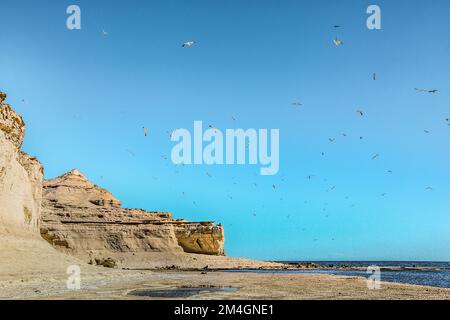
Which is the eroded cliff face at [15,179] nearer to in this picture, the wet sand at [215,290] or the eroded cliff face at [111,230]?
the wet sand at [215,290]

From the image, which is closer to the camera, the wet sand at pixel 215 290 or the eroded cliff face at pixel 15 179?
the wet sand at pixel 215 290

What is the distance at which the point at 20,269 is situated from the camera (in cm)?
3100

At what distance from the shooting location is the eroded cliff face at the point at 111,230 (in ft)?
244

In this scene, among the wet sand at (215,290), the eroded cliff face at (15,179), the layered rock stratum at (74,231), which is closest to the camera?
the wet sand at (215,290)

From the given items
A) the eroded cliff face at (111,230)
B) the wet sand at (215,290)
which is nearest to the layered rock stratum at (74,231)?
the eroded cliff face at (111,230)

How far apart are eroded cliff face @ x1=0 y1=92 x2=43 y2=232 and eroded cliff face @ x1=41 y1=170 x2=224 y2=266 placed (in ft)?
74.5

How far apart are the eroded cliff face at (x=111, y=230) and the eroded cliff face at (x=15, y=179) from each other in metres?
22.7

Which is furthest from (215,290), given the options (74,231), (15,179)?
(74,231)

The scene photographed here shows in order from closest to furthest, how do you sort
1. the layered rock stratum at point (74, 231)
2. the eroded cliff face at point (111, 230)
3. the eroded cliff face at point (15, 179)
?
the layered rock stratum at point (74, 231) < the eroded cliff face at point (15, 179) < the eroded cliff face at point (111, 230)

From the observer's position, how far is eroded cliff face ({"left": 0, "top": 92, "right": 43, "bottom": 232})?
121 ft

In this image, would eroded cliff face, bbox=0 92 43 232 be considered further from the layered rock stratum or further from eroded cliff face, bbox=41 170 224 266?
eroded cliff face, bbox=41 170 224 266

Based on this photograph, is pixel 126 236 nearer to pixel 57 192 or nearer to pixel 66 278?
pixel 57 192

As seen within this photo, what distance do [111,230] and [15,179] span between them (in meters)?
42.2
